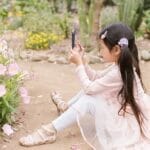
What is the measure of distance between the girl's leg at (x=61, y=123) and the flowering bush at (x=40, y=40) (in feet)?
10.9

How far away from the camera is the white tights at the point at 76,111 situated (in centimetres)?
396

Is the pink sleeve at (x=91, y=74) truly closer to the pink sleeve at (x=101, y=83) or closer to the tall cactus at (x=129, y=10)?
the pink sleeve at (x=101, y=83)

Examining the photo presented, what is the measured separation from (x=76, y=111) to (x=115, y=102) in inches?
11.5

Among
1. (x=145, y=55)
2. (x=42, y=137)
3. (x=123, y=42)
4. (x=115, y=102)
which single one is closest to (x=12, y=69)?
(x=42, y=137)

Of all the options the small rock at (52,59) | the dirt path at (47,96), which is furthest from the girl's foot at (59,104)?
the small rock at (52,59)

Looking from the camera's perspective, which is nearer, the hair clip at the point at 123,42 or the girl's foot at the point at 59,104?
the hair clip at the point at 123,42

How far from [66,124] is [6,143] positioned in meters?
0.50

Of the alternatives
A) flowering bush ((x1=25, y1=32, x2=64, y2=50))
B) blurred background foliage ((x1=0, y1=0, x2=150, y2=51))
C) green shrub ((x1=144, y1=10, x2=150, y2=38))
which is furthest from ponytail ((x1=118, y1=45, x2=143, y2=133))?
green shrub ((x1=144, y1=10, x2=150, y2=38))

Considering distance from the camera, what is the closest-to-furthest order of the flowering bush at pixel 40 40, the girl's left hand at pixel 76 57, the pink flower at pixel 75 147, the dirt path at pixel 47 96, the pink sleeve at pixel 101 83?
the pink sleeve at pixel 101 83 → the girl's left hand at pixel 76 57 → the pink flower at pixel 75 147 → the dirt path at pixel 47 96 → the flowering bush at pixel 40 40

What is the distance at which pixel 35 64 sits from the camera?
670cm

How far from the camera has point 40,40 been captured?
7.43m

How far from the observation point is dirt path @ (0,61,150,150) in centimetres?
427

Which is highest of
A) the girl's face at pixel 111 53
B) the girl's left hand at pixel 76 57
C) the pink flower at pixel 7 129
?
the girl's face at pixel 111 53

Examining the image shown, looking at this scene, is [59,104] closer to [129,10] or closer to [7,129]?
[7,129]
